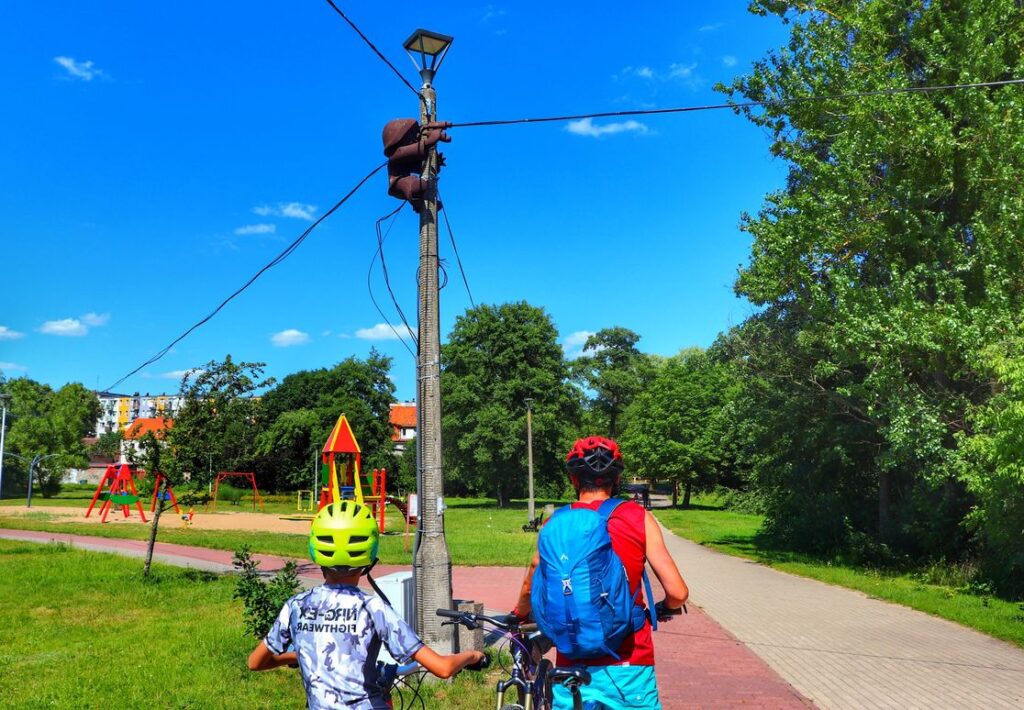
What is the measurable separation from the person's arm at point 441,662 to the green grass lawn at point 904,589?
913cm

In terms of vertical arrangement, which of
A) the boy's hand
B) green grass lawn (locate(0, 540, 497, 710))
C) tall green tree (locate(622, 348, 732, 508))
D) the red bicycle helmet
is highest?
tall green tree (locate(622, 348, 732, 508))

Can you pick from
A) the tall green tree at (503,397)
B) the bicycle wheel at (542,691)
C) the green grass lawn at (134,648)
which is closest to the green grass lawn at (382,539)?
the green grass lawn at (134,648)

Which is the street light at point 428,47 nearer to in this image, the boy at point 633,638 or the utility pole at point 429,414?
the utility pole at point 429,414

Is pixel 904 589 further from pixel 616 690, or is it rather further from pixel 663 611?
pixel 616 690

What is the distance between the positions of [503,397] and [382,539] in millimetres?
25345

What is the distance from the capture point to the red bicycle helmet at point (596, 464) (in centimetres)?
318

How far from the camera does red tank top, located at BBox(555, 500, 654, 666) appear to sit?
2965 mm

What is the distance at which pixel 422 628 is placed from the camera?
284 inches

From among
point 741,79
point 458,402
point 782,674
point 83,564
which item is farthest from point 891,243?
point 458,402

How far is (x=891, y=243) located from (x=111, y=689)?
1554cm

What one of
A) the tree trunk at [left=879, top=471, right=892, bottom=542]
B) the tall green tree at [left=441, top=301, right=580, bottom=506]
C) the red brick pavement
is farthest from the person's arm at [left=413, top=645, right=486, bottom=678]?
the tall green tree at [left=441, top=301, right=580, bottom=506]

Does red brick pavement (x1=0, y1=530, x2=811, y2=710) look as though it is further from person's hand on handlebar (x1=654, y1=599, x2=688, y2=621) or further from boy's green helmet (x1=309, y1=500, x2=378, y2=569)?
boy's green helmet (x1=309, y1=500, x2=378, y2=569)

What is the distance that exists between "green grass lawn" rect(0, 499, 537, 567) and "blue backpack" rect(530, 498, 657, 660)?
593 inches

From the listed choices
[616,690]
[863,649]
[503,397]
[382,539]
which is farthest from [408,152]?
[503,397]
